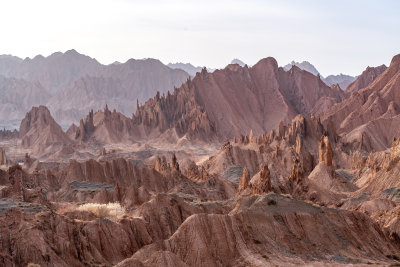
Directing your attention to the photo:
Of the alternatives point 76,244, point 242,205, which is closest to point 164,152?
point 242,205

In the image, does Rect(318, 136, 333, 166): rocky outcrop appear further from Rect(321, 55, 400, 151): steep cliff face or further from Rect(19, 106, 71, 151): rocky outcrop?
Rect(19, 106, 71, 151): rocky outcrop

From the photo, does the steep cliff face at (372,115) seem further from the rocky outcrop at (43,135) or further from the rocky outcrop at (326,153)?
the rocky outcrop at (43,135)

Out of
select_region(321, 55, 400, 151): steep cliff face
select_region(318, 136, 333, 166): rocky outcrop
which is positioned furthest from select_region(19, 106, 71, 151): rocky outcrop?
select_region(318, 136, 333, 166): rocky outcrop

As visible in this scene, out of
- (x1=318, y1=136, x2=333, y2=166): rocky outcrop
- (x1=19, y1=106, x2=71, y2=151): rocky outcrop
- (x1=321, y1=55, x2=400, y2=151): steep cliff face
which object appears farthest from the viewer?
(x1=19, y1=106, x2=71, y2=151): rocky outcrop

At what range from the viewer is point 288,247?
39.7 m

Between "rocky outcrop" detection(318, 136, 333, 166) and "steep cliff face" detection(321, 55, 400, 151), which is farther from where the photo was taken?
"steep cliff face" detection(321, 55, 400, 151)

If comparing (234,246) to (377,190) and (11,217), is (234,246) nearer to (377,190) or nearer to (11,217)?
(11,217)

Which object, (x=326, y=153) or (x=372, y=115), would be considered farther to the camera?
(x=372, y=115)

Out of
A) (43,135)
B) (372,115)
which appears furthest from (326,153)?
(43,135)

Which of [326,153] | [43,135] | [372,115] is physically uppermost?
[372,115]

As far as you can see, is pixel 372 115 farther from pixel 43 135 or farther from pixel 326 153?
pixel 43 135

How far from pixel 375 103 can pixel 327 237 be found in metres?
145

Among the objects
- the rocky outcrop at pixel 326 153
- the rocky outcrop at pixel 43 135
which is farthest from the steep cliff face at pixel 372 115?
the rocky outcrop at pixel 43 135

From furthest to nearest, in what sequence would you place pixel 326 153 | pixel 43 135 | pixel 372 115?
pixel 43 135
pixel 372 115
pixel 326 153
